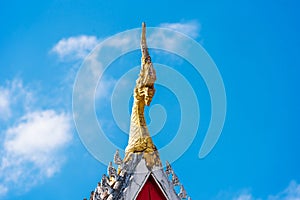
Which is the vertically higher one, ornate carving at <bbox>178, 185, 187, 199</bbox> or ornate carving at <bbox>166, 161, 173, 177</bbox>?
ornate carving at <bbox>166, 161, 173, 177</bbox>

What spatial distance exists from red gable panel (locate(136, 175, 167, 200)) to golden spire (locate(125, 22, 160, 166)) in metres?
0.47

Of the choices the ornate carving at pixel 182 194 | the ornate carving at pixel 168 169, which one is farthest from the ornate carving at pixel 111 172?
the ornate carving at pixel 182 194

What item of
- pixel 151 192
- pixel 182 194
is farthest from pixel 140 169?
pixel 182 194

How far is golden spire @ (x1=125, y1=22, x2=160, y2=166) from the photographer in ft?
55.7

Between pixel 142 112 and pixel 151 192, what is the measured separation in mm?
2136

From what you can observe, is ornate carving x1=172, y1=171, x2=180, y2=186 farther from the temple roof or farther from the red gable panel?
the red gable panel

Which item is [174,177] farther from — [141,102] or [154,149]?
[141,102]

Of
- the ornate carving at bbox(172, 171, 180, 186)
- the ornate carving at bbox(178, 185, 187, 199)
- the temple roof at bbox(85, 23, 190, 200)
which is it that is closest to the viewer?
the temple roof at bbox(85, 23, 190, 200)

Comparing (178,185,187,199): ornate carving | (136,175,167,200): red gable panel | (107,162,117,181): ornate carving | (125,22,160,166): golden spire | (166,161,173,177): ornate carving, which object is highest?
(125,22,160,166): golden spire

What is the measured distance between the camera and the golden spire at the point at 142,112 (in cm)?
1697

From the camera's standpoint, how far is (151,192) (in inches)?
654

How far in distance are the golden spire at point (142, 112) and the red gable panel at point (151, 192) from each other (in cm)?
47

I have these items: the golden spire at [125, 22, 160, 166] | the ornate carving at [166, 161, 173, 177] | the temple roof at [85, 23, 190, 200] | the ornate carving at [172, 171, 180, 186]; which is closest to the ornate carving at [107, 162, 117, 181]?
the temple roof at [85, 23, 190, 200]

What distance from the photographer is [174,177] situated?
17.0 m
